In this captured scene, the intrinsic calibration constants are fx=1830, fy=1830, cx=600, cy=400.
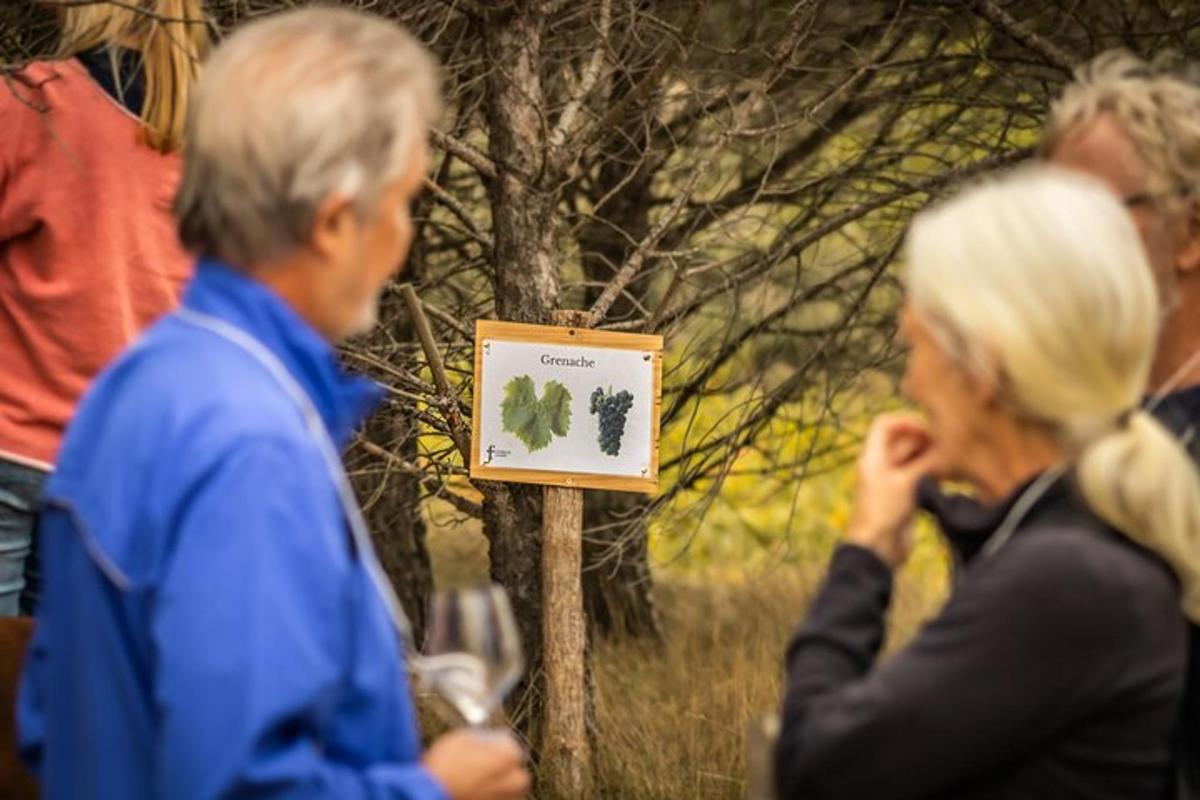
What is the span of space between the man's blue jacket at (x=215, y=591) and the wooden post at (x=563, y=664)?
276cm

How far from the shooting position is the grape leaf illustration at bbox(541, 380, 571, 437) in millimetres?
4426

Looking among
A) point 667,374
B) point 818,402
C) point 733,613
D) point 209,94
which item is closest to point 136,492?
point 209,94

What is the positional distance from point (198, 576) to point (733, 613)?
635cm

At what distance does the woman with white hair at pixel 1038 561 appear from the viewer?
78.3 inches

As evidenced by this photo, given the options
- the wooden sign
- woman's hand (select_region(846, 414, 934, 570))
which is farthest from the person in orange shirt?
woman's hand (select_region(846, 414, 934, 570))

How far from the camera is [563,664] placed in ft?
15.6

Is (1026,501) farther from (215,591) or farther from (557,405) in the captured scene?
(557,405)

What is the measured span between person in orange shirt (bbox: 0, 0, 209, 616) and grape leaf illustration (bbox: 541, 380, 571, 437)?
1314mm

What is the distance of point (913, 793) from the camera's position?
2.04m

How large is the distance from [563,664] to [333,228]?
2980 millimetres

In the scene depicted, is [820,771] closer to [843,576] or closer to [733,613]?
[843,576]

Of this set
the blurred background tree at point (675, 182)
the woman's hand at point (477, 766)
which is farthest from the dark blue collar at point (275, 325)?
the blurred background tree at point (675, 182)

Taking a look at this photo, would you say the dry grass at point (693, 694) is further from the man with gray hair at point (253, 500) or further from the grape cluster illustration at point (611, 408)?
the man with gray hair at point (253, 500)

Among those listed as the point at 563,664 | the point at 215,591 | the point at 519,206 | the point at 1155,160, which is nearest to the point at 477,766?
the point at 215,591
